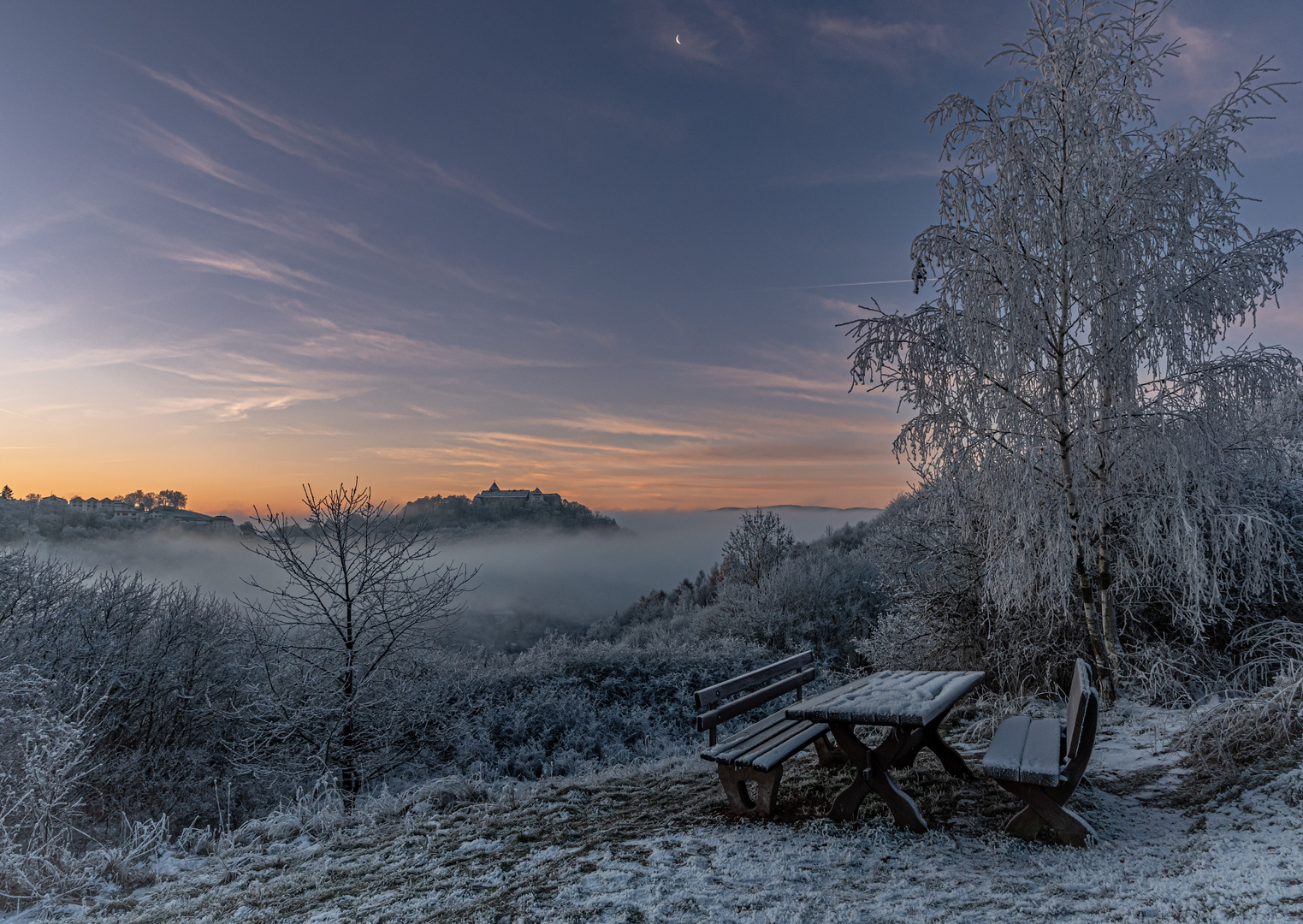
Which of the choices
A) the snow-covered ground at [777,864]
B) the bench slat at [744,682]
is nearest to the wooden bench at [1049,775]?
the snow-covered ground at [777,864]

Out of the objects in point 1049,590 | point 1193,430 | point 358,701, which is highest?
point 1193,430

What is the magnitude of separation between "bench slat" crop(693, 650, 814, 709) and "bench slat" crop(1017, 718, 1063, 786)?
2284 millimetres

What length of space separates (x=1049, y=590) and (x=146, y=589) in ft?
60.1

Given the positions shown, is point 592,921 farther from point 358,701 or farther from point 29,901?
point 358,701

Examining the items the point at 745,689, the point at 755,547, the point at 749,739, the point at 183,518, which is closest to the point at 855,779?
the point at 749,739

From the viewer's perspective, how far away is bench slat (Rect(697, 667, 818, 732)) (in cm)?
506

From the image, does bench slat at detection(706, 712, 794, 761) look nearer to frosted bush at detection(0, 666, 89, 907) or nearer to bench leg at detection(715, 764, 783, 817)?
bench leg at detection(715, 764, 783, 817)

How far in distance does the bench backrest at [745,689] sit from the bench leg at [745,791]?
0.41 m

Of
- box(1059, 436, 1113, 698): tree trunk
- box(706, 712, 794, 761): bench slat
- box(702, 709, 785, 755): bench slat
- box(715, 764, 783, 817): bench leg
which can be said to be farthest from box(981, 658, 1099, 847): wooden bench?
box(1059, 436, 1113, 698): tree trunk

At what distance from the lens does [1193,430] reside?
6.32 meters

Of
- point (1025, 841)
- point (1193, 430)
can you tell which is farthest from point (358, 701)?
point (1193, 430)

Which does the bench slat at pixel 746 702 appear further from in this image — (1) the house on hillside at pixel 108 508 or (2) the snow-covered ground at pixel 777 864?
(1) the house on hillside at pixel 108 508

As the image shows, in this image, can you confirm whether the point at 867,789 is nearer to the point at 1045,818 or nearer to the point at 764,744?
the point at 764,744

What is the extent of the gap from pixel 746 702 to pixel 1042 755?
2336 mm
